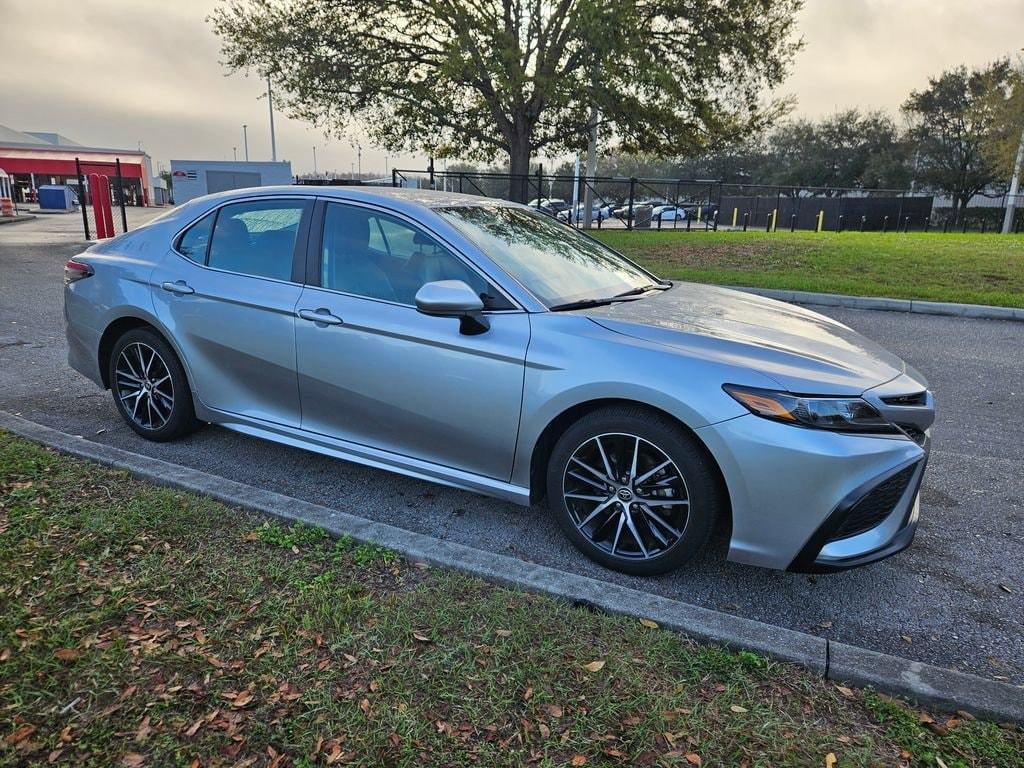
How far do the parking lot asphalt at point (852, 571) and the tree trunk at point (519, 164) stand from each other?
1571cm

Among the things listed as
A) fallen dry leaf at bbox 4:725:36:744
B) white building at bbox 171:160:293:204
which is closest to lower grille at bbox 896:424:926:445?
fallen dry leaf at bbox 4:725:36:744

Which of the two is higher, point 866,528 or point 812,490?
point 812,490

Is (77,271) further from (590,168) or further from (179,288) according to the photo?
(590,168)

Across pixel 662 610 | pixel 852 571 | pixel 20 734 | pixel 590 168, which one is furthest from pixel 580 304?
pixel 590 168

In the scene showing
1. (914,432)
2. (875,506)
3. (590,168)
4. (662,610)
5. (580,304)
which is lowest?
(662,610)

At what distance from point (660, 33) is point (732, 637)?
62.6 feet

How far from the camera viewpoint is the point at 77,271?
4637 mm

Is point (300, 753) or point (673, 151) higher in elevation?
point (673, 151)

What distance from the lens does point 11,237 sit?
63.6 feet

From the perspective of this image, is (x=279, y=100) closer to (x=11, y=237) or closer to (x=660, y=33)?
(x=11, y=237)

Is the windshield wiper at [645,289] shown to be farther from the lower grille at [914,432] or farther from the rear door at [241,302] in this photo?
the rear door at [241,302]

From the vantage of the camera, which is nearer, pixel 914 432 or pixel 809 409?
pixel 809 409

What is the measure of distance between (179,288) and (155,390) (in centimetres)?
70

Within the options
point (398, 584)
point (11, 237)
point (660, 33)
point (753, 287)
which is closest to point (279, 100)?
point (11, 237)
